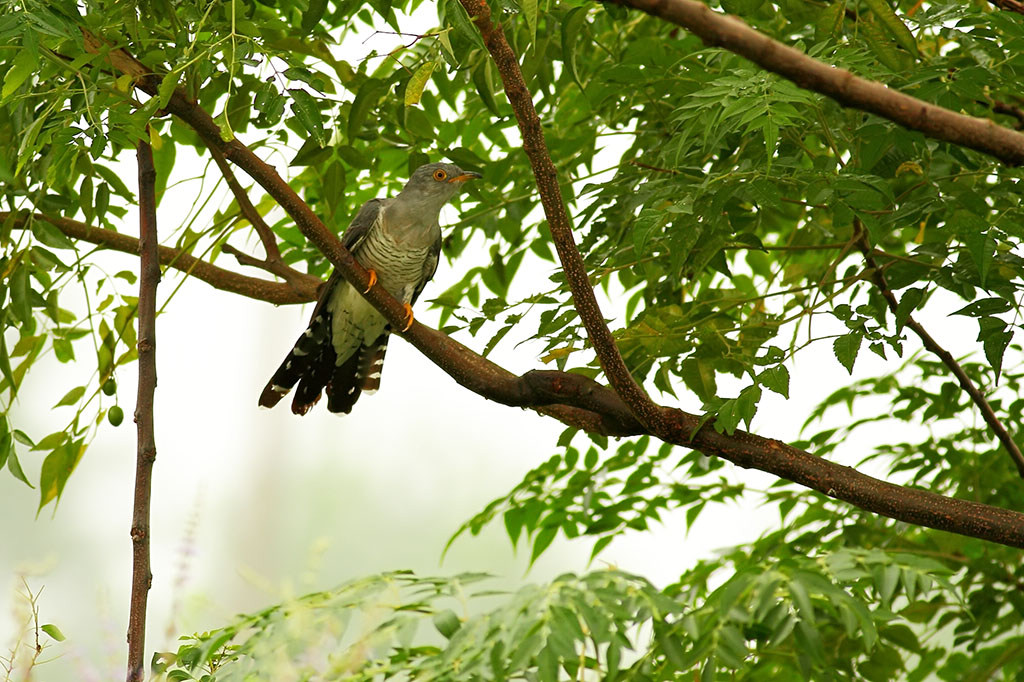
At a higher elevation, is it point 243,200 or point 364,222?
point 364,222

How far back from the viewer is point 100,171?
161cm

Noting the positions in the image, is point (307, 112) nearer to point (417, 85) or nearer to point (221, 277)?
point (417, 85)

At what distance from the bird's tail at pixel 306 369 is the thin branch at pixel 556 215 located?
4.22ft

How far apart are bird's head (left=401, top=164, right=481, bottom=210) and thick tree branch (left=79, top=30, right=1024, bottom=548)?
3.37ft

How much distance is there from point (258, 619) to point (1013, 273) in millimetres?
1206

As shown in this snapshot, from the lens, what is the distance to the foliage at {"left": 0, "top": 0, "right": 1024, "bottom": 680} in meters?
1.03

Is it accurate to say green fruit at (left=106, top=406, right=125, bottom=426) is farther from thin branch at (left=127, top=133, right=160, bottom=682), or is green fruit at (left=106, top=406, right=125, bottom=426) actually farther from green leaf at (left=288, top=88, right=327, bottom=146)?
green leaf at (left=288, top=88, right=327, bottom=146)

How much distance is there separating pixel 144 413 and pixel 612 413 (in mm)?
710

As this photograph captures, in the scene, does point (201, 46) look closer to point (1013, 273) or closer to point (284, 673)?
point (284, 673)

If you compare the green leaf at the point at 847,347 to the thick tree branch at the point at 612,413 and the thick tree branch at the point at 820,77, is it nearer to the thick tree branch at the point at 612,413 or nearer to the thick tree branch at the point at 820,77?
the thick tree branch at the point at 612,413

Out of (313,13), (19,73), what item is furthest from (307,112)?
(19,73)

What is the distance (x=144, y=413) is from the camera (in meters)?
1.55

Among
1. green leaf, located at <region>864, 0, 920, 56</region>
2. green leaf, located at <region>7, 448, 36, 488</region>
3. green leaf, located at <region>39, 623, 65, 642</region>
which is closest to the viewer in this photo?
green leaf, located at <region>39, 623, 65, 642</region>

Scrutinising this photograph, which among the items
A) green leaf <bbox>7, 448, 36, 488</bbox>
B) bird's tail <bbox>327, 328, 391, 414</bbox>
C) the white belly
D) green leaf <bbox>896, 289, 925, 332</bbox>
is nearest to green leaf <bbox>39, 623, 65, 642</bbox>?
green leaf <bbox>7, 448, 36, 488</bbox>
